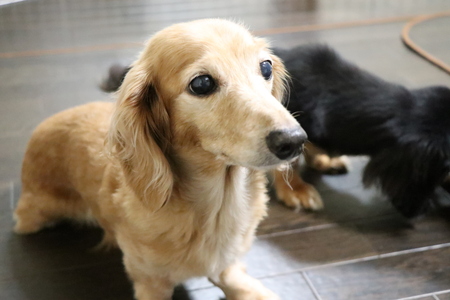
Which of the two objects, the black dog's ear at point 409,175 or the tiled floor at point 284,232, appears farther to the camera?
the black dog's ear at point 409,175

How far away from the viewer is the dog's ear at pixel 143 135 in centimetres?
119

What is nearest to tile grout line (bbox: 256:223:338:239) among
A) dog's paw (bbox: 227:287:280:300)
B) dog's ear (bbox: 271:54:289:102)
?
dog's paw (bbox: 227:287:280:300)

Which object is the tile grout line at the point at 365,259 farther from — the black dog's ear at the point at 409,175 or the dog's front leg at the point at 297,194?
the dog's front leg at the point at 297,194

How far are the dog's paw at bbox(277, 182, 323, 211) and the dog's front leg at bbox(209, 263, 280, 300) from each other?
1.55 ft

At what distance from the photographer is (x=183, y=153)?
1248 mm

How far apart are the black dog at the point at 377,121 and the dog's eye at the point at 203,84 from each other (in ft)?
2.65

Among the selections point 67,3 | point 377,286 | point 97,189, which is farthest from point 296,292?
point 67,3

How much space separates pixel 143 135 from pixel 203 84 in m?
0.20

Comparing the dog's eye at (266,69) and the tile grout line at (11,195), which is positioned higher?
the dog's eye at (266,69)

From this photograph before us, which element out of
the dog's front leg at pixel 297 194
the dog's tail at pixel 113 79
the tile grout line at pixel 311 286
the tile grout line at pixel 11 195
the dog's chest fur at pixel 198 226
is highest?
the dog's tail at pixel 113 79

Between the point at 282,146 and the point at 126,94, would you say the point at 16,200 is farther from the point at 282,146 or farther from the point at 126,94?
the point at 282,146

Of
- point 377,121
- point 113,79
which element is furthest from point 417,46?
point 113,79

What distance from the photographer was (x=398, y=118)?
182 centimetres

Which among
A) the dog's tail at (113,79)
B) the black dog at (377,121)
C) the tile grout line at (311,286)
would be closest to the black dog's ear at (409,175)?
the black dog at (377,121)
